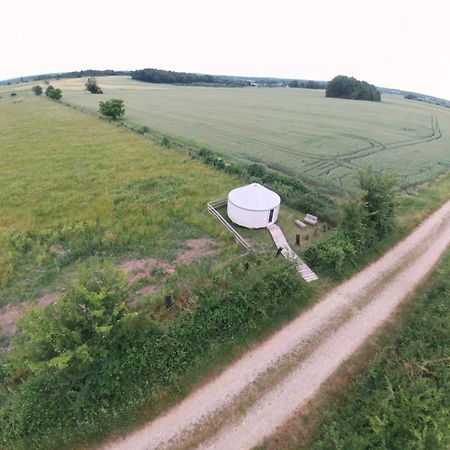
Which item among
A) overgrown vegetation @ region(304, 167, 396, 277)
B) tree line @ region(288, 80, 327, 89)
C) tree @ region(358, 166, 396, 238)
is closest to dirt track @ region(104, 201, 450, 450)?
overgrown vegetation @ region(304, 167, 396, 277)

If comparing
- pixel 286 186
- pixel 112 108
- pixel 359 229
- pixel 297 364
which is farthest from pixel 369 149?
pixel 112 108

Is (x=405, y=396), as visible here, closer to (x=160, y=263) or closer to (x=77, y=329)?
(x=77, y=329)

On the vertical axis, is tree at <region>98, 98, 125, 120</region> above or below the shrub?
above

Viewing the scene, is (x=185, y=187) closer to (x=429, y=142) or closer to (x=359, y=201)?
(x=359, y=201)

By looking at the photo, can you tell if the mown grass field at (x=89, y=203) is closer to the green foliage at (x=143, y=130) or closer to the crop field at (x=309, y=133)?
the green foliage at (x=143, y=130)

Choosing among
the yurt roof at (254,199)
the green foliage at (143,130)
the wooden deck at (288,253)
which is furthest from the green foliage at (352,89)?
the wooden deck at (288,253)

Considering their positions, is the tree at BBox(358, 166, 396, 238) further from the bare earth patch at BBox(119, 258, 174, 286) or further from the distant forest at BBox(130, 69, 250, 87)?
the distant forest at BBox(130, 69, 250, 87)
